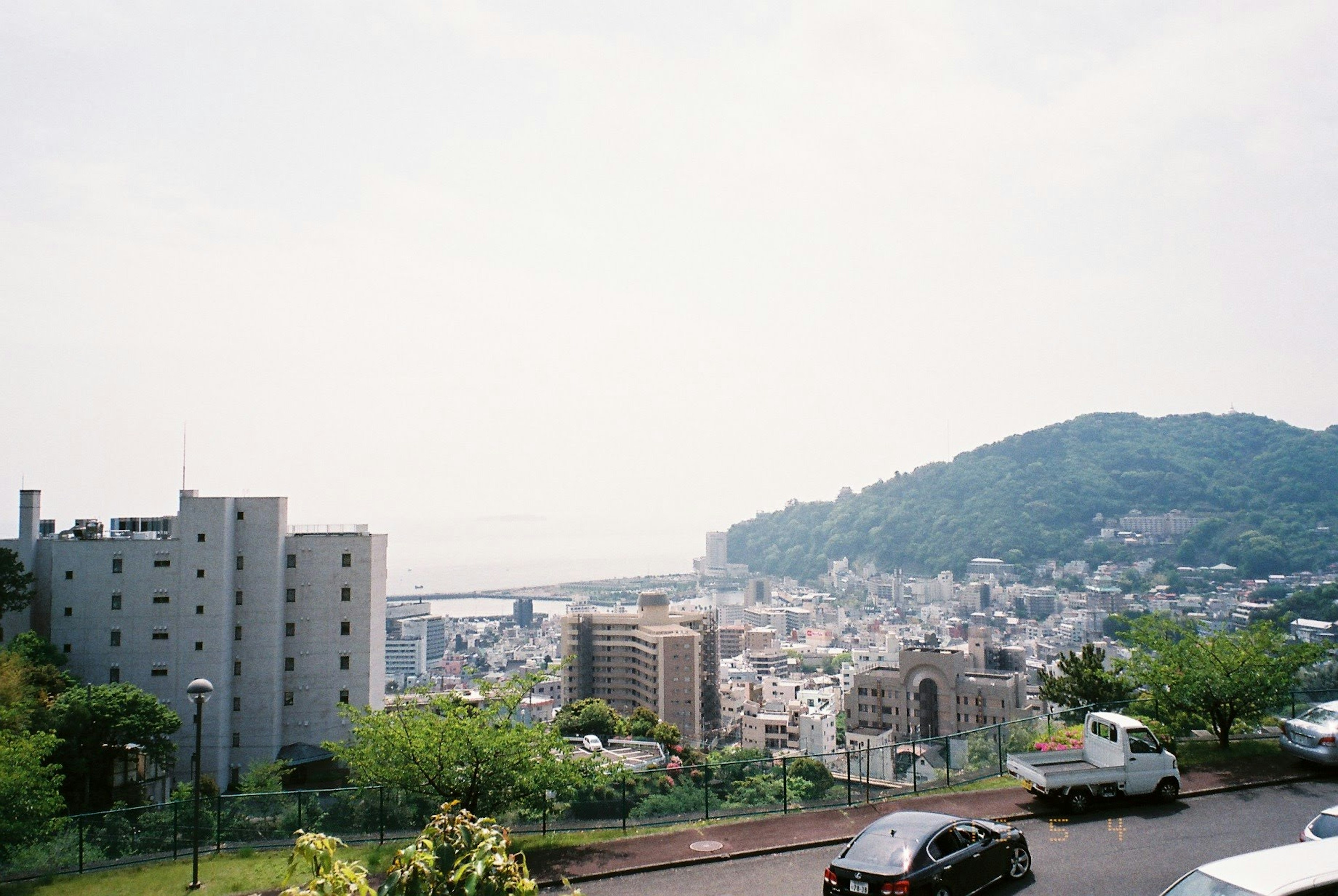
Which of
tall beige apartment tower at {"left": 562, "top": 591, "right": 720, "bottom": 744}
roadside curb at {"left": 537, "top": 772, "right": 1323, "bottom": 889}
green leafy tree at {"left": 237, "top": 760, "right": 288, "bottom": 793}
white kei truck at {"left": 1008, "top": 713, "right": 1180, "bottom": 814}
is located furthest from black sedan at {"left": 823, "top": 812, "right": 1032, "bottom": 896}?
tall beige apartment tower at {"left": 562, "top": 591, "right": 720, "bottom": 744}

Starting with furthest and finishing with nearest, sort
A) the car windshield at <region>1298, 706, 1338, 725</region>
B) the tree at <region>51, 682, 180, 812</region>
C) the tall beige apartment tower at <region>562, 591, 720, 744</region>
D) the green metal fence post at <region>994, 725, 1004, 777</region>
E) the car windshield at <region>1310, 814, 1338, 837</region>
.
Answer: the tall beige apartment tower at <region>562, 591, 720, 744</region> → the tree at <region>51, 682, 180, 812</region> → the green metal fence post at <region>994, 725, 1004, 777</region> → the car windshield at <region>1298, 706, 1338, 725</region> → the car windshield at <region>1310, 814, 1338, 837</region>

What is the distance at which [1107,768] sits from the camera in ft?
43.4

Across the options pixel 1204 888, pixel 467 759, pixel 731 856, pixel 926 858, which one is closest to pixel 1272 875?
pixel 1204 888

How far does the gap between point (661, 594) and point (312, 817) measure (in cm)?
10350

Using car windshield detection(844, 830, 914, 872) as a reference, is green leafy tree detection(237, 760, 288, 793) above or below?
below

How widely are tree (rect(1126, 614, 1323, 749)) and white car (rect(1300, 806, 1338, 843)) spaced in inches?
274

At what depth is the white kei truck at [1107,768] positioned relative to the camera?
13.0 m

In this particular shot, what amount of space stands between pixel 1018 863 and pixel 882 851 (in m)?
2.38

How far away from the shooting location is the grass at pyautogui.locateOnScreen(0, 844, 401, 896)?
12164mm

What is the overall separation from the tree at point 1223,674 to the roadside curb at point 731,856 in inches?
118

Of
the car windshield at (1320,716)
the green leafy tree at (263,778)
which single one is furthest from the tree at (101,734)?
the car windshield at (1320,716)

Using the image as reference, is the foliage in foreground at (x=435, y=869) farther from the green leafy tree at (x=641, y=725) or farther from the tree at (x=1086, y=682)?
the green leafy tree at (x=641, y=725)

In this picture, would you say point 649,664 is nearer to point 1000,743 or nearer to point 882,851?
point 1000,743

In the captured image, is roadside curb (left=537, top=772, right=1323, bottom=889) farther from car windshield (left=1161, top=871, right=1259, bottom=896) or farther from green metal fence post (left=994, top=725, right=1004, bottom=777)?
car windshield (left=1161, top=871, right=1259, bottom=896)
